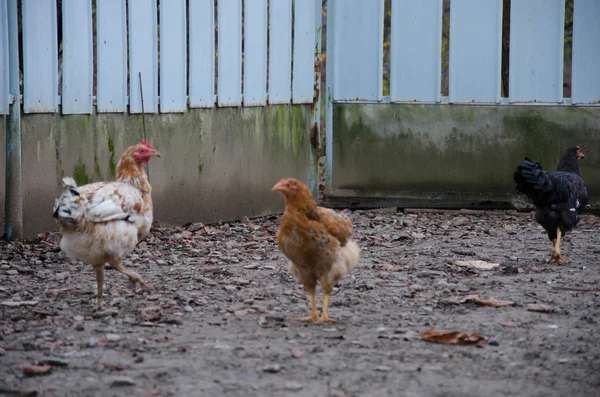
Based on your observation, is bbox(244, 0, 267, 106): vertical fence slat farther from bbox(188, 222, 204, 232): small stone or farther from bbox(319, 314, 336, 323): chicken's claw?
bbox(319, 314, 336, 323): chicken's claw

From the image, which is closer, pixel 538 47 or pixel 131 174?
pixel 131 174

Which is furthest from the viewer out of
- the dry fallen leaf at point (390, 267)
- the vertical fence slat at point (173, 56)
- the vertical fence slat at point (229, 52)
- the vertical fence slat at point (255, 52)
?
the vertical fence slat at point (255, 52)

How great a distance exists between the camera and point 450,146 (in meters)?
11.4

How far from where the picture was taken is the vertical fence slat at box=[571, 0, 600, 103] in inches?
429

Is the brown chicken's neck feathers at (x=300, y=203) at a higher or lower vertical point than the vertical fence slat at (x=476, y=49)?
lower

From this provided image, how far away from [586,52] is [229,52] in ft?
13.8

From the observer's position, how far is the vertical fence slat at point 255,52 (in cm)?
1045

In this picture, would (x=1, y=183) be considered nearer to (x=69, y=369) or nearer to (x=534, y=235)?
(x=69, y=369)

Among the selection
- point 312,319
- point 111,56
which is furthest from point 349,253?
point 111,56

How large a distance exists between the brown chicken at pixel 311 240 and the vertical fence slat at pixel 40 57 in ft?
10.8

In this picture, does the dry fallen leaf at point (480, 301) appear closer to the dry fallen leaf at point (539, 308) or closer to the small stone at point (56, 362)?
the dry fallen leaf at point (539, 308)

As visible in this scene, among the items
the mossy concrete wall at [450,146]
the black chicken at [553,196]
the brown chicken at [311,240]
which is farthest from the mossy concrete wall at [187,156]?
the black chicken at [553,196]

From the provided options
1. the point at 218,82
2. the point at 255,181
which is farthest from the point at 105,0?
the point at 255,181

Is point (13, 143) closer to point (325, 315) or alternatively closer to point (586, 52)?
point (325, 315)
